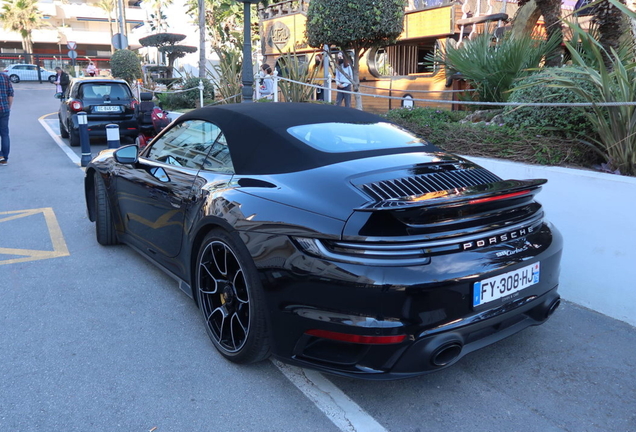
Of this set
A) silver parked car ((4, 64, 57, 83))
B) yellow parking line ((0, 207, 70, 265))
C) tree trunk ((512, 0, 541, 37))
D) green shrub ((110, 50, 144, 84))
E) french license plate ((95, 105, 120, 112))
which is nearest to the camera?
yellow parking line ((0, 207, 70, 265))

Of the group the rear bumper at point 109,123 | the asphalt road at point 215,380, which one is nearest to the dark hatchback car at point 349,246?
the asphalt road at point 215,380

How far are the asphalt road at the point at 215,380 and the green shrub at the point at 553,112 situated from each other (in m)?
1.69

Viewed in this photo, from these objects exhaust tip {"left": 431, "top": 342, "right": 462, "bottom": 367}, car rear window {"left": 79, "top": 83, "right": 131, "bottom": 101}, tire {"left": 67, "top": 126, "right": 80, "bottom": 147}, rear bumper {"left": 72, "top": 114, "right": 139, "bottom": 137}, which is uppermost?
car rear window {"left": 79, "top": 83, "right": 131, "bottom": 101}

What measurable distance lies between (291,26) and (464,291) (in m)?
18.5

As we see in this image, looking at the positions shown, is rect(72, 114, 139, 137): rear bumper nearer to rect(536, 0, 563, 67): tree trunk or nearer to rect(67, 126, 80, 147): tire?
rect(67, 126, 80, 147): tire

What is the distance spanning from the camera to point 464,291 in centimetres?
237

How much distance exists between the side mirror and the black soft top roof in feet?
2.07

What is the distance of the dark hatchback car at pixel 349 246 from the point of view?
2.31 m

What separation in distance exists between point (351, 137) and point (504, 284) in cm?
139

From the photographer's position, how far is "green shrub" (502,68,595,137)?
15.2 feet

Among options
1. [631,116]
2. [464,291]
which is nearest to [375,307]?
[464,291]

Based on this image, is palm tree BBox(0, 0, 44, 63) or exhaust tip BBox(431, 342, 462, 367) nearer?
exhaust tip BBox(431, 342, 462, 367)

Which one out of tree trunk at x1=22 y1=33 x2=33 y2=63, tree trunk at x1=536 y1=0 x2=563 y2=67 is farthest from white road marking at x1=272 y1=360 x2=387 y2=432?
tree trunk at x1=22 y1=33 x2=33 y2=63

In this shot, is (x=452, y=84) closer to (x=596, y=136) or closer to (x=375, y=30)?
(x=375, y=30)
